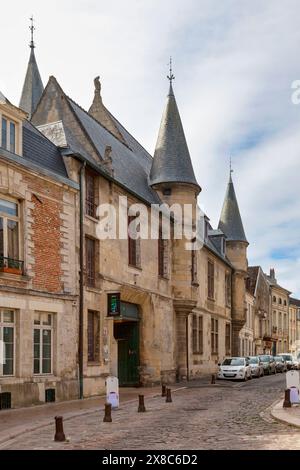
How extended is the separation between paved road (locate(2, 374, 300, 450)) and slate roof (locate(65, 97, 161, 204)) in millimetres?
10109

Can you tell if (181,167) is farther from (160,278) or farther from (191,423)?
(191,423)

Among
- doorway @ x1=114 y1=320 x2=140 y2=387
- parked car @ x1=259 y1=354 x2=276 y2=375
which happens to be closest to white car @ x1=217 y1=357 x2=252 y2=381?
doorway @ x1=114 y1=320 x2=140 y2=387

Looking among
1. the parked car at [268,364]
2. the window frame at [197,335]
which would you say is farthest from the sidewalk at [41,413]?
the parked car at [268,364]

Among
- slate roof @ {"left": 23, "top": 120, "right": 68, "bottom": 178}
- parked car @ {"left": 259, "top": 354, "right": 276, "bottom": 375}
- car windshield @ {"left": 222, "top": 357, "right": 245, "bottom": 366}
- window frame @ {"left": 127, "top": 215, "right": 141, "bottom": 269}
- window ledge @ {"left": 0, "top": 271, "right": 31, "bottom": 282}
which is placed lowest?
parked car @ {"left": 259, "top": 354, "right": 276, "bottom": 375}

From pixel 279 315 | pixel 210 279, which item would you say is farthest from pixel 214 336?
pixel 279 315

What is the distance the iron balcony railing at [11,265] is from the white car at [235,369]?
16.4 meters

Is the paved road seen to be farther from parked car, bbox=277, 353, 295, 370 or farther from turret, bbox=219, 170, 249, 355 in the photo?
parked car, bbox=277, 353, 295, 370

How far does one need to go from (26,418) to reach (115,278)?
933 cm

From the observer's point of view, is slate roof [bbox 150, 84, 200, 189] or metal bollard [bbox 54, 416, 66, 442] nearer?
metal bollard [bbox 54, 416, 66, 442]

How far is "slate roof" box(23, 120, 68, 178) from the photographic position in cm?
1902

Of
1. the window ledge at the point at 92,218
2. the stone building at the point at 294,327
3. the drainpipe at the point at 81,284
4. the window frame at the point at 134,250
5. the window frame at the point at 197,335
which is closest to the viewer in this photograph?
the drainpipe at the point at 81,284

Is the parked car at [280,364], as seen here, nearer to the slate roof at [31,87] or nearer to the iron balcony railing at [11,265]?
the slate roof at [31,87]

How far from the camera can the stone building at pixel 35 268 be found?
17219mm

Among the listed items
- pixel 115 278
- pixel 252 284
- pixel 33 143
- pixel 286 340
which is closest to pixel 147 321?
pixel 115 278
